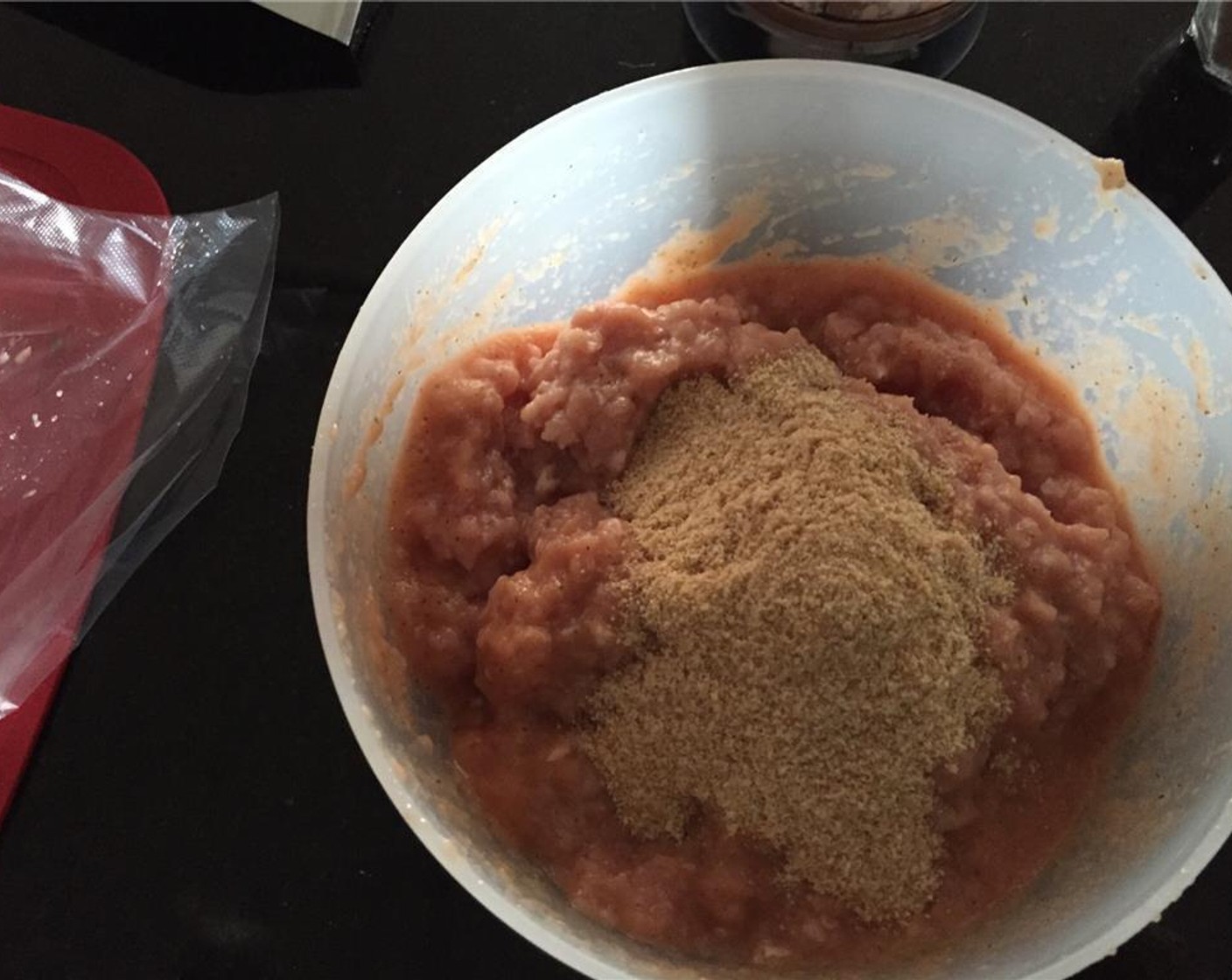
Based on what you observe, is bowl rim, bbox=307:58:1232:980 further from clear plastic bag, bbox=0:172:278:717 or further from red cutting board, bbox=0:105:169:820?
red cutting board, bbox=0:105:169:820

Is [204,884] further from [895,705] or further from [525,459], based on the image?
[895,705]

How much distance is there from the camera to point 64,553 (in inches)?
46.7

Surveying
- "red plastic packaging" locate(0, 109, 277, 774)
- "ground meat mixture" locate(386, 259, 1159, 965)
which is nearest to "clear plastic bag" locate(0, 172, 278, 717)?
"red plastic packaging" locate(0, 109, 277, 774)

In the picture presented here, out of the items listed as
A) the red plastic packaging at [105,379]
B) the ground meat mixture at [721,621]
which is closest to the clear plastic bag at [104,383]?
the red plastic packaging at [105,379]

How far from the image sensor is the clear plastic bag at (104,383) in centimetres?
118

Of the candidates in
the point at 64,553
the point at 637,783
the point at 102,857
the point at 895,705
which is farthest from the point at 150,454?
the point at 895,705

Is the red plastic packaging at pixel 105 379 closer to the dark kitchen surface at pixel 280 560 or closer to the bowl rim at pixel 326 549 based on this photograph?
the dark kitchen surface at pixel 280 560

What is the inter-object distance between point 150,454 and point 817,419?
26.0 inches

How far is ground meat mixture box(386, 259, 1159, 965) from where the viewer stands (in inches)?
39.3

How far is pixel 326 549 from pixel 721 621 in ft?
1.05

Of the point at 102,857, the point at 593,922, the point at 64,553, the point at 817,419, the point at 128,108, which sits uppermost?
the point at 817,419

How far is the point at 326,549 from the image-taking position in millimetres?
976

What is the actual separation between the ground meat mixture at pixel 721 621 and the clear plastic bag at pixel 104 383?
267mm

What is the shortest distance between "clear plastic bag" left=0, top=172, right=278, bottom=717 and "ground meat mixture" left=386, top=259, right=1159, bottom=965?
0.27 m
